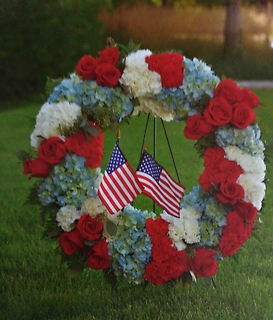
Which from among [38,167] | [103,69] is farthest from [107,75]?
[38,167]

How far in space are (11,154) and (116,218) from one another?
6.83ft

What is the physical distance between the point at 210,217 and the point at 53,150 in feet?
2.25

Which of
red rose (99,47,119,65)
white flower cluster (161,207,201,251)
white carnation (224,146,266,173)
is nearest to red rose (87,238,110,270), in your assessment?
white flower cluster (161,207,201,251)

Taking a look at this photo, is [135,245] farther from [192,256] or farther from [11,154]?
[11,154]

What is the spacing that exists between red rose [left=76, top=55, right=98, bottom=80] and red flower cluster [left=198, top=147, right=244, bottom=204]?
0.57 m

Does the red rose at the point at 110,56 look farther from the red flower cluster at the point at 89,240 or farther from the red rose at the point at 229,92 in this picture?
the red flower cluster at the point at 89,240

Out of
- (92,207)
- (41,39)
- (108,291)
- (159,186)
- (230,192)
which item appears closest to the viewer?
(230,192)

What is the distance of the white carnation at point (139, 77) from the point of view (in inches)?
71.3

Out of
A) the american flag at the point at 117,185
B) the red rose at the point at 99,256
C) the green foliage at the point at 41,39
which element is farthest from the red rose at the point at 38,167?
the green foliage at the point at 41,39

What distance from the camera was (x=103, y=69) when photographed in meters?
1.80

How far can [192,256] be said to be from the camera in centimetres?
182

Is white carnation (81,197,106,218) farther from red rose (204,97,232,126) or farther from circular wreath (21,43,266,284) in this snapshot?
red rose (204,97,232,126)

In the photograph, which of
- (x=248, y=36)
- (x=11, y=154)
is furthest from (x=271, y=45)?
(x=11, y=154)

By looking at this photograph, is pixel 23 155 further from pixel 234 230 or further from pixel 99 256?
pixel 234 230
